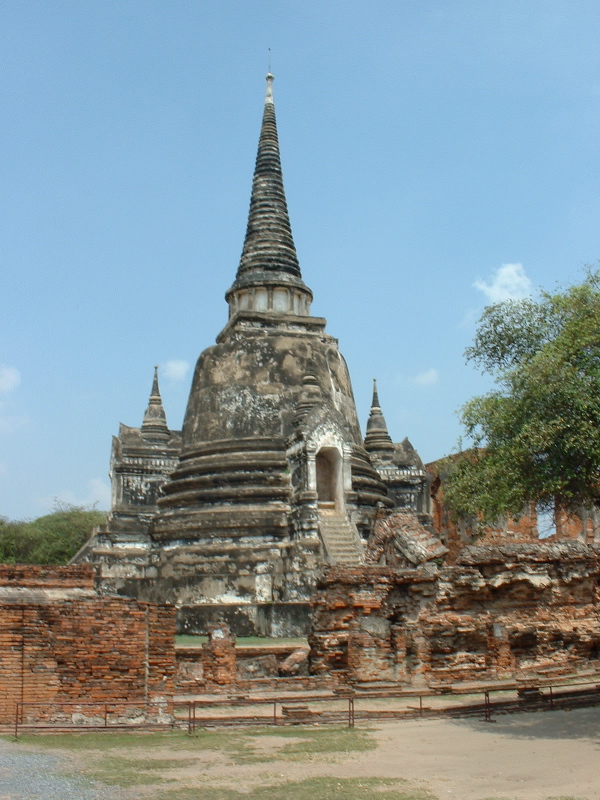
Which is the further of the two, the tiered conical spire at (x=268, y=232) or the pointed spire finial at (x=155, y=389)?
the pointed spire finial at (x=155, y=389)

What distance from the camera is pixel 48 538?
50500mm

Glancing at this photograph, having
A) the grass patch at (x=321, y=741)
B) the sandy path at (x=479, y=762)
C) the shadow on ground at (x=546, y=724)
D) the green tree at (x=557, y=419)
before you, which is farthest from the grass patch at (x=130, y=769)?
the green tree at (x=557, y=419)

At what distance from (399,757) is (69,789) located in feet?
10.9

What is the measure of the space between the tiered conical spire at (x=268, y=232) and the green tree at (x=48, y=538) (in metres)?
25.9

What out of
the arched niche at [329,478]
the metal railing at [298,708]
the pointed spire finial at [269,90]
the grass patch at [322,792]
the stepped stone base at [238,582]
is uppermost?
the pointed spire finial at [269,90]

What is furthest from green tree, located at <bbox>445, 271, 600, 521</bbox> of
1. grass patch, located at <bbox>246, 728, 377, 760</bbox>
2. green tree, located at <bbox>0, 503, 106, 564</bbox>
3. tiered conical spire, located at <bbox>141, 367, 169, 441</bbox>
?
green tree, located at <bbox>0, 503, 106, 564</bbox>

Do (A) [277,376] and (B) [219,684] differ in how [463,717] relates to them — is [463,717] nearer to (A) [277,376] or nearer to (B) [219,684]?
(B) [219,684]

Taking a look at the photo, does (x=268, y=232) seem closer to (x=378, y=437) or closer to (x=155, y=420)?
(x=155, y=420)

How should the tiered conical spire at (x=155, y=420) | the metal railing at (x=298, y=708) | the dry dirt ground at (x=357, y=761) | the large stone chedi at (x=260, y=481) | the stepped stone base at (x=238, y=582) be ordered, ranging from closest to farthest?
the dry dirt ground at (x=357, y=761)
the metal railing at (x=298, y=708)
the stepped stone base at (x=238, y=582)
the large stone chedi at (x=260, y=481)
the tiered conical spire at (x=155, y=420)

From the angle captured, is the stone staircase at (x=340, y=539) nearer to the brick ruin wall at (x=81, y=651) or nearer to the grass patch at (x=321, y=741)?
the brick ruin wall at (x=81, y=651)

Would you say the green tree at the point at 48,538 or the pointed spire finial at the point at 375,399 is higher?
the pointed spire finial at the point at 375,399

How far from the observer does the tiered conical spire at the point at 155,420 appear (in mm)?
29578

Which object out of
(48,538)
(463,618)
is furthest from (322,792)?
(48,538)

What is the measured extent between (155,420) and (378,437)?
810cm
